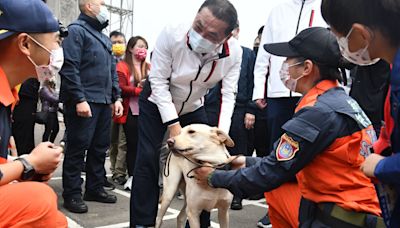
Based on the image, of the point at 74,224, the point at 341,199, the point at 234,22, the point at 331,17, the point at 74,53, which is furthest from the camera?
the point at 74,53

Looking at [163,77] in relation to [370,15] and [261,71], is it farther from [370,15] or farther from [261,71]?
[370,15]

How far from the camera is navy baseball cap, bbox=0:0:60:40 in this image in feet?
5.67

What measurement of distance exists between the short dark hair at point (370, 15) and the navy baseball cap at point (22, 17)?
1.16 m

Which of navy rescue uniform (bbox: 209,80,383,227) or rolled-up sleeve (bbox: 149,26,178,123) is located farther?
rolled-up sleeve (bbox: 149,26,178,123)

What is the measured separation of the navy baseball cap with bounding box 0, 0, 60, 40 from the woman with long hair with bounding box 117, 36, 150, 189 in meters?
3.52

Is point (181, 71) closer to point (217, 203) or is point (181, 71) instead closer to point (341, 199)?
point (217, 203)

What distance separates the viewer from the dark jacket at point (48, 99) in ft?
18.2

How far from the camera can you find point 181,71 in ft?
10.3

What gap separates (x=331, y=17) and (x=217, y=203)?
6.26 feet

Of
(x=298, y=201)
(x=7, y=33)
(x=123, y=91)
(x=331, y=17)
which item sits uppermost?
(x=331, y=17)

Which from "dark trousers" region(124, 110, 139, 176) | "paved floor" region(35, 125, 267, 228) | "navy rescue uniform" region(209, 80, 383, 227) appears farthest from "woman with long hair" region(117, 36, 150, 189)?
"navy rescue uniform" region(209, 80, 383, 227)

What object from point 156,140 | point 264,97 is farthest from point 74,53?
point 264,97

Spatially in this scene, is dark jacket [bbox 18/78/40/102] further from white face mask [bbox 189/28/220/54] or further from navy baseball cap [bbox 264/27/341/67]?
navy baseball cap [bbox 264/27/341/67]

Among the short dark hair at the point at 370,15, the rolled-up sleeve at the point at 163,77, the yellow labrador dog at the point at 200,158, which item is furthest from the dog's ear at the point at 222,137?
the short dark hair at the point at 370,15
